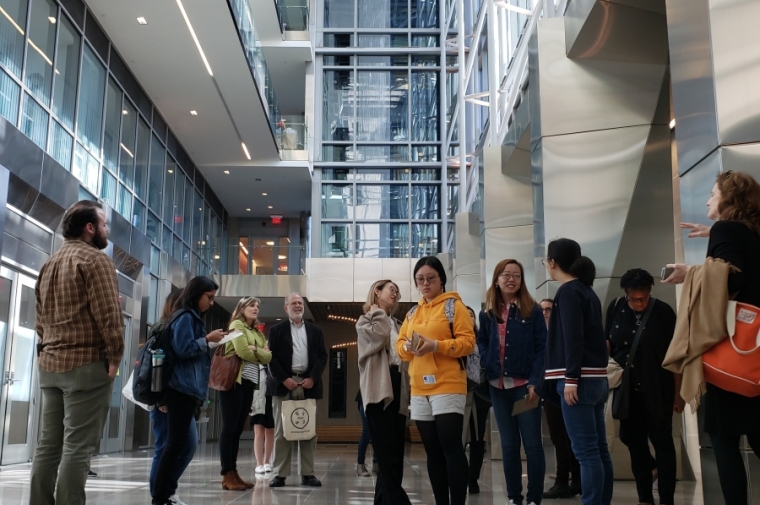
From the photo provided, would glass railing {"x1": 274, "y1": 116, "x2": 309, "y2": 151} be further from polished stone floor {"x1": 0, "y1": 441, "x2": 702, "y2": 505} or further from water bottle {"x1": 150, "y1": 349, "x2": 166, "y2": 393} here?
water bottle {"x1": 150, "y1": 349, "x2": 166, "y2": 393}

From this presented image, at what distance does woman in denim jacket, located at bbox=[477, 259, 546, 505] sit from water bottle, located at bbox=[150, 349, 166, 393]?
2291mm

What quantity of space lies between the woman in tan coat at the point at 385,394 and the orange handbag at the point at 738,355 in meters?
2.17

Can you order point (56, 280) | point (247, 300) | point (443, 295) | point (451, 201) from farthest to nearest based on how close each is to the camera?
point (451, 201) → point (247, 300) → point (443, 295) → point (56, 280)

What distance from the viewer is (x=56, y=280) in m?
4.29

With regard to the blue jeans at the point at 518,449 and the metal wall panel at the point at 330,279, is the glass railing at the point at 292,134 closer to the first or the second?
the metal wall panel at the point at 330,279

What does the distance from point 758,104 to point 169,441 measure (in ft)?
13.9

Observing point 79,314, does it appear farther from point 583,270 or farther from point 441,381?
point 583,270

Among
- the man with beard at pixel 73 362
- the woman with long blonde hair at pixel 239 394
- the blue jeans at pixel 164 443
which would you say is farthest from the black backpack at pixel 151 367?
the woman with long blonde hair at pixel 239 394

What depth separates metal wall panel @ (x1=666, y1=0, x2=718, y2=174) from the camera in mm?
4227

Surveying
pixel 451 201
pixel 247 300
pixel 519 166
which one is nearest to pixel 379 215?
pixel 451 201

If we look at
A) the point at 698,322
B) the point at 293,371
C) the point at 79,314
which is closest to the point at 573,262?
the point at 698,322

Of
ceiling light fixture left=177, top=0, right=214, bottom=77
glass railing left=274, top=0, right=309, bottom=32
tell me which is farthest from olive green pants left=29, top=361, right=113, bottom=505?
glass railing left=274, top=0, right=309, bottom=32

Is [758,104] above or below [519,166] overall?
below

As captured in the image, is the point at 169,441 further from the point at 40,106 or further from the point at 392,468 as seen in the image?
the point at 40,106
